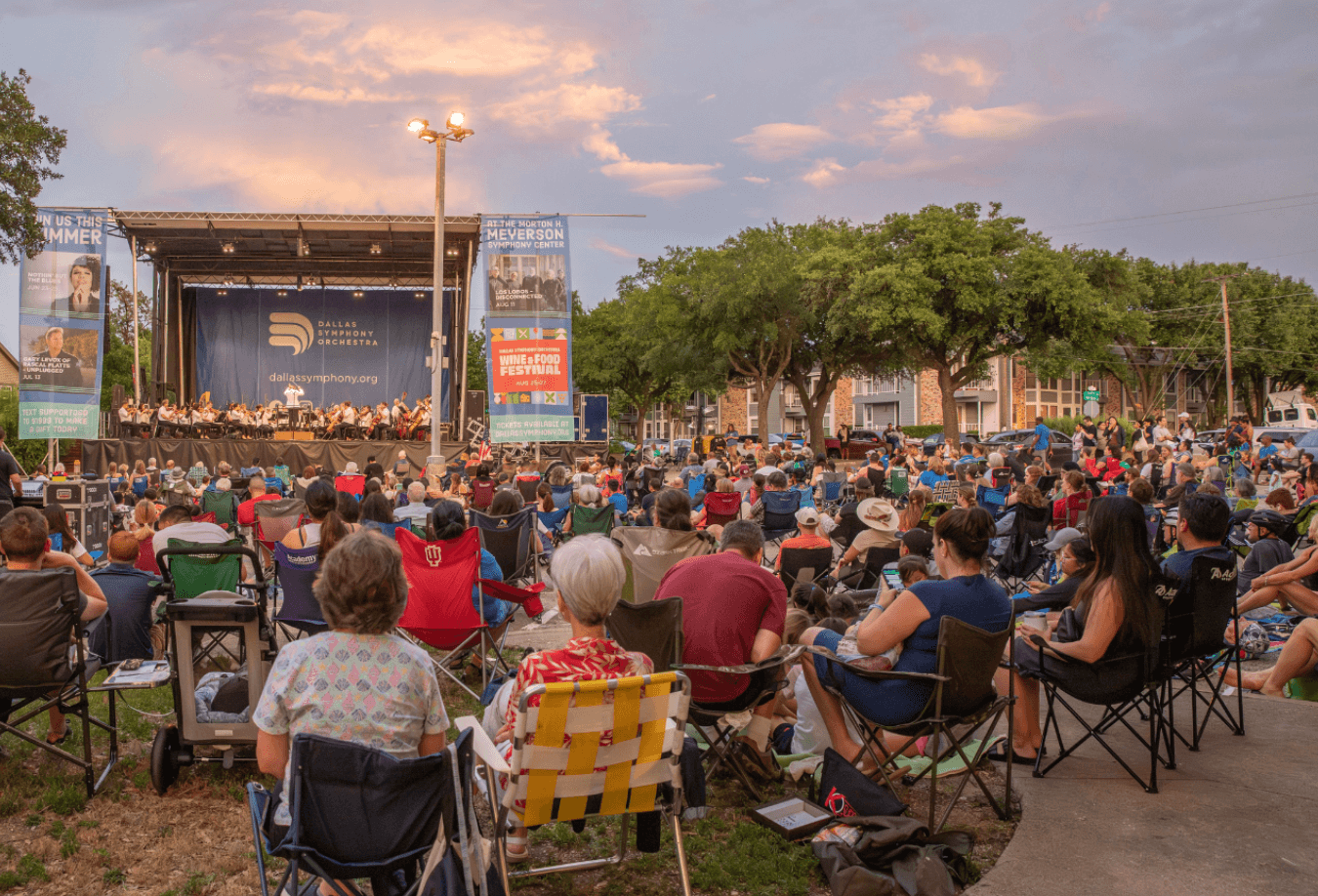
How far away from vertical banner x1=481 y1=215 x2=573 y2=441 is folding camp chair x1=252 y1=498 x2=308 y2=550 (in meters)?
8.33

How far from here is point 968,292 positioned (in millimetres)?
26250

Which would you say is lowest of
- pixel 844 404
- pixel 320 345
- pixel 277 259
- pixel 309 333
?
pixel 844 404

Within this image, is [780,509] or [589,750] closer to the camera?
[589,750]

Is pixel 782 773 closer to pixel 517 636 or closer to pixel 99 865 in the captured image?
pixel 99 865

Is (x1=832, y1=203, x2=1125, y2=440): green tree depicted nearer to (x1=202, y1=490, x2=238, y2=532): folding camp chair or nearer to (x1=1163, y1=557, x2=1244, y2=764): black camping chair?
(x1=202, y1=490, x2=238, y2=532): folding camp chair

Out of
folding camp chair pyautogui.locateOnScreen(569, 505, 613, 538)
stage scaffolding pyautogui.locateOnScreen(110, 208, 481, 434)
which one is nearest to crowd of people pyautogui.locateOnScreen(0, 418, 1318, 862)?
folding camp chair pyautogui.locateOnScreen(569, 505, 613, 538)

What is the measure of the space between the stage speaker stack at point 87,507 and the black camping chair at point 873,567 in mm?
8680

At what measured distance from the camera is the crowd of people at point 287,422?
2130 cm

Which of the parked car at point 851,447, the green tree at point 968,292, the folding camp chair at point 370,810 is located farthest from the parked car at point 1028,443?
the folding camp chair at point 370,810

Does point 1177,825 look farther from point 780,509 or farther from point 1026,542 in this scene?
point 780,509

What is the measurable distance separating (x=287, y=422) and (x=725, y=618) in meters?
20.9

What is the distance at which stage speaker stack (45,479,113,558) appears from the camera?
10.5 metres

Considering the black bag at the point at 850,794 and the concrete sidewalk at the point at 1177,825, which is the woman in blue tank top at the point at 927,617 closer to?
the black bag at the point at 850,794

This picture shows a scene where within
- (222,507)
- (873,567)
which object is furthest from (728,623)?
(222,507)
